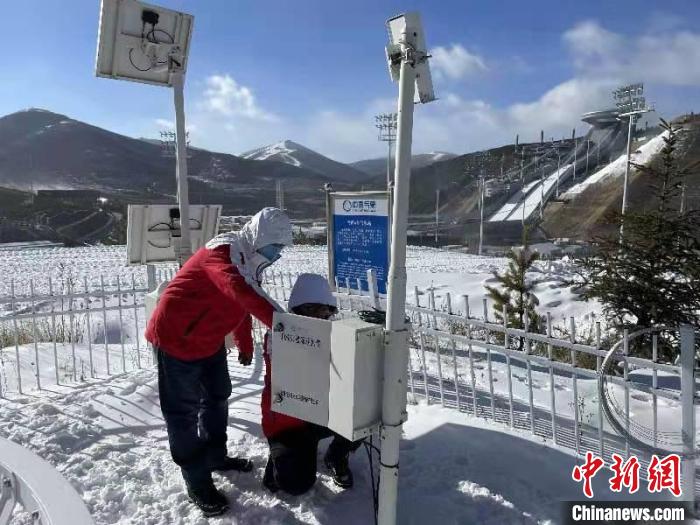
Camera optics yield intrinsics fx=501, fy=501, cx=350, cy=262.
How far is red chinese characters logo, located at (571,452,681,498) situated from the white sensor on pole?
3.83 metres

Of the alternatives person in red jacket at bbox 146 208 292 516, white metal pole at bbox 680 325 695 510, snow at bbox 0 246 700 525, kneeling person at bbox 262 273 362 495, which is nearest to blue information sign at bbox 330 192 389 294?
snow at bbox 0 246 700 525

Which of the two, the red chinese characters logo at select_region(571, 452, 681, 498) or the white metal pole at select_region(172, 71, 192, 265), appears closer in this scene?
the red chinese characters logo at select_region(571, 452, 681, 498)

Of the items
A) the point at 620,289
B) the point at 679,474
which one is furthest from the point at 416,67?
the point at 620,289

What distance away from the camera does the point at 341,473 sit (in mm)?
3037

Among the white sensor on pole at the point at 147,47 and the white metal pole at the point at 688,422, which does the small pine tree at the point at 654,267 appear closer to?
the white metal pole at the point at 688,422

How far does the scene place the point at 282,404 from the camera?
7.89 ft

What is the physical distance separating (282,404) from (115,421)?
246 centimetres

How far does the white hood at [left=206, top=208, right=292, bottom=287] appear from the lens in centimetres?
259

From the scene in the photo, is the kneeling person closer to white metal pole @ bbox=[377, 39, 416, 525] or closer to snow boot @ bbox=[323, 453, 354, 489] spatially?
snow boot @ bbox=[323, 453, 354, 489]

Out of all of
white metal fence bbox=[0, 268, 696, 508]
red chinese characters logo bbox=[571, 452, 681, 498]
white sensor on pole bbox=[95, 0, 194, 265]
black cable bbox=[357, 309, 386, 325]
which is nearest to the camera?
black cable bbox=[357, 309, 386, 325]

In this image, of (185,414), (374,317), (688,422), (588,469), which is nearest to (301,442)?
(185,414)

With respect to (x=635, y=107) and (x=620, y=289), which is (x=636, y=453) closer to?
(x=620, y=289)

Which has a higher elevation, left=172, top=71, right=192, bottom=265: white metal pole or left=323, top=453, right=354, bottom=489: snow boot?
left=172, top=71, right=192, bottom=265: white metal pole

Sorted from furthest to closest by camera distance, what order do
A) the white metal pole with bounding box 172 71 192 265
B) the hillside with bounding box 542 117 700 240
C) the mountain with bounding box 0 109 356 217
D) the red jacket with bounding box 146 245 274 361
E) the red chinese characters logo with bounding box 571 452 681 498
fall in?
the mountain with bounding box 0 109 356 217 < the hillside with bounding box 542 117 700 240 < the white metal pole with bounding box 172 71 192 265 < the red chinese characters logo with bounding box 571 452 681 498 < the red jacket with bounding box 146 245 274 361
